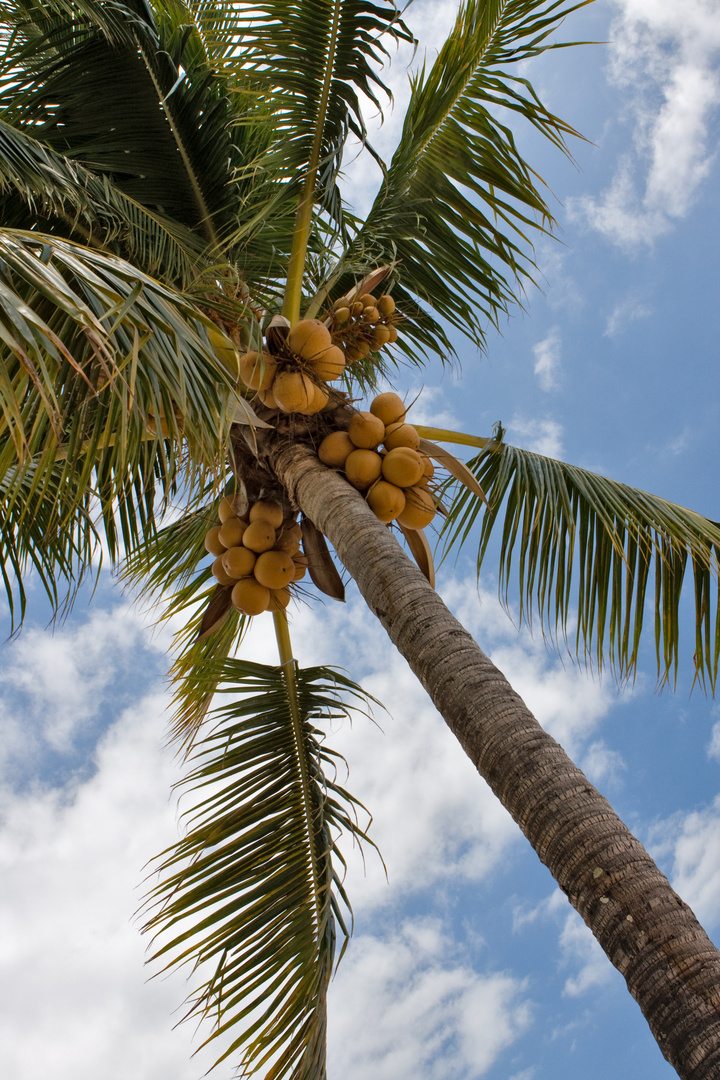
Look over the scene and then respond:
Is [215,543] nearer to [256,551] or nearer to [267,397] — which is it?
[256,551]

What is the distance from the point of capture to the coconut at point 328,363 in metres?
2.90

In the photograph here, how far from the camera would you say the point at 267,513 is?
322 cm

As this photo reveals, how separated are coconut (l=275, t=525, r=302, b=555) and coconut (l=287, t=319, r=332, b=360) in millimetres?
744

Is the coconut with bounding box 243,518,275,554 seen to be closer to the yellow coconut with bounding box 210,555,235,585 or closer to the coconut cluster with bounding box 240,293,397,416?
the yellow coconut with bounding box 210,555,235,585

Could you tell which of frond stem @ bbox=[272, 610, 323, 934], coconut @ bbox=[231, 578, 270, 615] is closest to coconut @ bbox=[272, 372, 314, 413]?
coconut @ bbox=[231, 578, 270, 615]

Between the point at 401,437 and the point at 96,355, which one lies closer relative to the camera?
the point at 96,355

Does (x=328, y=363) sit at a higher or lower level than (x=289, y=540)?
higher

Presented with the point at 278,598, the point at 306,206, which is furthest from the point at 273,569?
the point at 306,206

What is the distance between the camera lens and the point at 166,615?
14.5 ft

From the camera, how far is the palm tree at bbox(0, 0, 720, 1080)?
2.22 metres

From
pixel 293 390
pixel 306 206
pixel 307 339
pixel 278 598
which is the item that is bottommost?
pixel 278 598

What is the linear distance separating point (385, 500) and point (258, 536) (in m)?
0.58

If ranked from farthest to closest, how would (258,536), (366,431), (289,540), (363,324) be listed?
1. (363,324)
2. (289,540)
3. (258,536)
4. (366,431)

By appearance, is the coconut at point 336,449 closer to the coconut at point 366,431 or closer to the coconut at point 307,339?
the coconut at point 366,431
